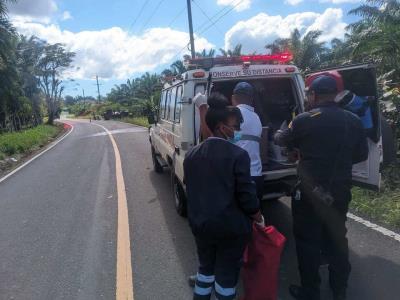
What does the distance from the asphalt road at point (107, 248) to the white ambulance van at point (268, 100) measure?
0.77m

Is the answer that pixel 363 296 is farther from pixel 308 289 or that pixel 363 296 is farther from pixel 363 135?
pixel 363 135

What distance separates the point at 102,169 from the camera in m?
11.6

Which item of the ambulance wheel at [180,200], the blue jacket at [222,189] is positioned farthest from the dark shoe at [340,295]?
the ambulance wheel at [180,200]

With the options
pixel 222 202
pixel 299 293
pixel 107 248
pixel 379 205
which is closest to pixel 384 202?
pixel 379 205

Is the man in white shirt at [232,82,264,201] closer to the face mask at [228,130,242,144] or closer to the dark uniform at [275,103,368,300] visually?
the face mask at [228,130,242,144]

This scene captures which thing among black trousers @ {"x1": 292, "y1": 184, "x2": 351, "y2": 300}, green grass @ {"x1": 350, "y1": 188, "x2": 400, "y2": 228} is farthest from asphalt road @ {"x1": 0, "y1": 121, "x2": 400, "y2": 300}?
green grass @ {"x1": 350, "y1": 188, "x2": 400, "y2": 228}

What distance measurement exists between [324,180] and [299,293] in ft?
3.43

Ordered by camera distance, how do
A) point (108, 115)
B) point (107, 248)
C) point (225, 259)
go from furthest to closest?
point (108, 115) < point (107, 248) < point (225, 259)

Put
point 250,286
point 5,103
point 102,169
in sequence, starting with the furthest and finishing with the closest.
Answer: point 5,103, point 102,169, point 250,286

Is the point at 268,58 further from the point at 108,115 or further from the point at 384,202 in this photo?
the point at 108,115

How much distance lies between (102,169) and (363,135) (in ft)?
29.5

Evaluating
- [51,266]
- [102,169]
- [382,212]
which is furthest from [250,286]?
[102,169]

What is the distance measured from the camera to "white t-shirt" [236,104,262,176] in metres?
4.27

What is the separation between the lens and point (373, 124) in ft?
14.1
